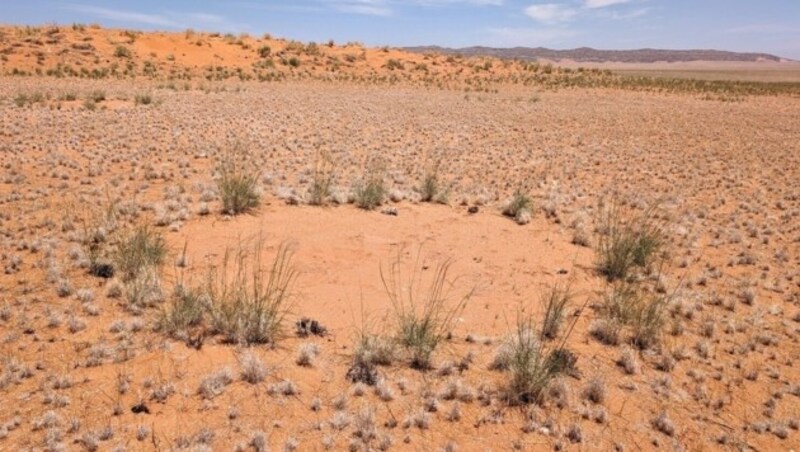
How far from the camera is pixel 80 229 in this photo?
8266 mm

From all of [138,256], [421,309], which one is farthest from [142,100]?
[421,309]

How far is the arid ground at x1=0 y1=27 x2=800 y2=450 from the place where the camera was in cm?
473

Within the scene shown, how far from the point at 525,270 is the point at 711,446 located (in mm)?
3632

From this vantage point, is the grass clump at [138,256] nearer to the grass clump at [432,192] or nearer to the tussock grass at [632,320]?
the tussock grass at [632,320]

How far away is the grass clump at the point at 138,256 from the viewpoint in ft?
22.5

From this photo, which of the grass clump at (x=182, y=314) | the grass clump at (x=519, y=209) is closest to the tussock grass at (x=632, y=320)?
the grass clump at (x=519, y=209)

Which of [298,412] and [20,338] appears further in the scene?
[20,338]

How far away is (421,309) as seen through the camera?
6645mm

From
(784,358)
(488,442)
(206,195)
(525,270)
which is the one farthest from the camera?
(206,195)

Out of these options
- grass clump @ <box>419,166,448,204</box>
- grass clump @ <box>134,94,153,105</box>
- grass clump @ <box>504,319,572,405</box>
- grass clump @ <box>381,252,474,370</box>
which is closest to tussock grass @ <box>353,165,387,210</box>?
grass clump @ <box>419,166,448,204</box>

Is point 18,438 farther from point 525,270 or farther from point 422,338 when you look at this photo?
point 525,270

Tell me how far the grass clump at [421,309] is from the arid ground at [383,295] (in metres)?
0.04

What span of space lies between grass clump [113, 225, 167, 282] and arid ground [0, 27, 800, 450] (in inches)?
1.5

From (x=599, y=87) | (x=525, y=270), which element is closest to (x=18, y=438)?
(x=525, y=270)
